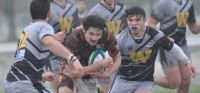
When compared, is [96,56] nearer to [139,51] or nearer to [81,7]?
[139,51]

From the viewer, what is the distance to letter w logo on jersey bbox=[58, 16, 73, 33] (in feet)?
35.5

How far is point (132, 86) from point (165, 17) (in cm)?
193

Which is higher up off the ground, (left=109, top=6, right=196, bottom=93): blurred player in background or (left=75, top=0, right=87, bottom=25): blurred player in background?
(left=75, top=0, right=87, bottom=25): blurred player in background

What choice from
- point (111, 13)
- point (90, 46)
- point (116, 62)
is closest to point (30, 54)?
point (90, 46)

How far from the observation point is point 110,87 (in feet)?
32.3

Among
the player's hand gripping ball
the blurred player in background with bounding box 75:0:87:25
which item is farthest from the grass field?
the player's hand gripping ball

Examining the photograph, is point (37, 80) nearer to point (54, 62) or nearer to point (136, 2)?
point (54, 62)

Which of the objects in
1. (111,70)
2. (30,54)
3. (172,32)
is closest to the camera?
(30,54)

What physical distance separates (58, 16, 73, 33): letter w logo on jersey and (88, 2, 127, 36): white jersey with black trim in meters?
0.35

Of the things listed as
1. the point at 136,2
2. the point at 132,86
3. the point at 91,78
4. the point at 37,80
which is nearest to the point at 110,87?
the point at 132,86

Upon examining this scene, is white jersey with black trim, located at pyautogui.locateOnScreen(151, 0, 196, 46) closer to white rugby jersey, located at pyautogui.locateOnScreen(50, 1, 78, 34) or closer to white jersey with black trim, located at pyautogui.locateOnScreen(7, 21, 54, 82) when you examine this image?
white rugby jersey, located at pyautogui.locateOnScreen(50, 1, 78, 34)

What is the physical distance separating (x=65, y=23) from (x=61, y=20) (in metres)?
0.08

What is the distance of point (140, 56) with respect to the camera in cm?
928

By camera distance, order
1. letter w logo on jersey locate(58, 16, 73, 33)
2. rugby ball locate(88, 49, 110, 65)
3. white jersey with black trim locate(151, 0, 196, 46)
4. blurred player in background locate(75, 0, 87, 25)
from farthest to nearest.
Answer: blurred player in background locate(75, 0, 87, 25) → white jersey with black trim locate(151, 0, 196, 46) → letter w logo on jersey locate(58, 16, 73, 33) → rugby ball locate(88, 49, 110, 65)
